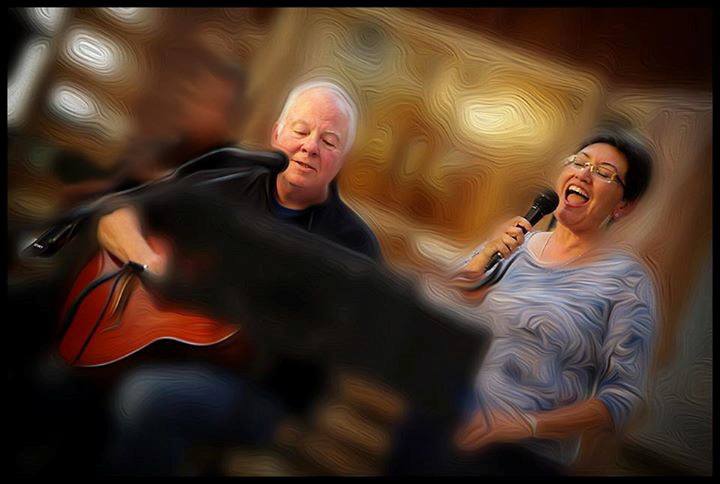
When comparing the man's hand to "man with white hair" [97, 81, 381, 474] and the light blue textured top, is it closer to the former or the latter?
the light blue textured top

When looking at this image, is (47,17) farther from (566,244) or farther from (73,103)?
(566,244)

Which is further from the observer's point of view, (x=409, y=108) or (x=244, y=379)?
(x=409, y=108)

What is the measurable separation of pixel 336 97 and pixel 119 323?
1576 millimetres

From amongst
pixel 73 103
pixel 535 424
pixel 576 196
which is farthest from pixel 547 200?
pixel 73 103

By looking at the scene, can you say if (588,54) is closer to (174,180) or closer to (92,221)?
(174,180)

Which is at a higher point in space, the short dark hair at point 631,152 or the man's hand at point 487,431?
the short dark hair at point 631,152

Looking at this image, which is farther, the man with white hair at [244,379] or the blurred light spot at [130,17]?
the blurred light spot at [130,17]

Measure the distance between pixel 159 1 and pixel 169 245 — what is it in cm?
125

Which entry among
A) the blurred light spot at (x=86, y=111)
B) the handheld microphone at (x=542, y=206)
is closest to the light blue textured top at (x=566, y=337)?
the handheld microphone at (x=542, y=206)

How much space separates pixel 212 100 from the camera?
3285mm

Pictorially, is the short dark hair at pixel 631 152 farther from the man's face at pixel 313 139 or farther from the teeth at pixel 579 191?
the man's face at pixel 313 139

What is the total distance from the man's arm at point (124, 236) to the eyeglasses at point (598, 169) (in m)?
2.14

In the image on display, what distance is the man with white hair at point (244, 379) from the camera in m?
3.19

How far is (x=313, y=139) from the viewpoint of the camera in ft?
10.7
